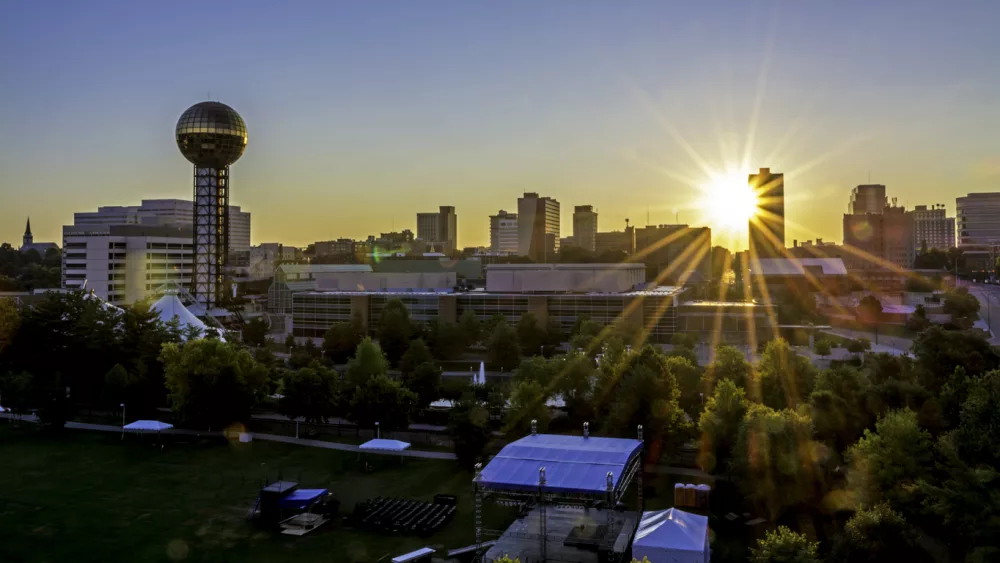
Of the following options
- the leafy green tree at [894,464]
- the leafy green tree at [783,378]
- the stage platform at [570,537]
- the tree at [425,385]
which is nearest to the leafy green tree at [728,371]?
the leafy green tree at [783,378]

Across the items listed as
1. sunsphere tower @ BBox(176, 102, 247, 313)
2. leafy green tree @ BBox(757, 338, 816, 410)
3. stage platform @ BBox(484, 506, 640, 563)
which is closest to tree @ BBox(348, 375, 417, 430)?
stage platform @ BBox(484, 506, 640, 563)

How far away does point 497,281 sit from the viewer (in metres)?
79.8

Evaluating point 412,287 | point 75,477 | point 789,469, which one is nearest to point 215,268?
point 412,287

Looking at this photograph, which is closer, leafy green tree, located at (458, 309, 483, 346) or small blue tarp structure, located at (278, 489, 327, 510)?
small blue tarp structure, located at (278, 489, 327, 510)

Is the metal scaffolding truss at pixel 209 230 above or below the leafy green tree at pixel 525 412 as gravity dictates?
above


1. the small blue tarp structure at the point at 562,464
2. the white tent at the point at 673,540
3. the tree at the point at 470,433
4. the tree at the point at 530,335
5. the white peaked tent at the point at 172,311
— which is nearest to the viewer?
the white tent at the point at 673,540

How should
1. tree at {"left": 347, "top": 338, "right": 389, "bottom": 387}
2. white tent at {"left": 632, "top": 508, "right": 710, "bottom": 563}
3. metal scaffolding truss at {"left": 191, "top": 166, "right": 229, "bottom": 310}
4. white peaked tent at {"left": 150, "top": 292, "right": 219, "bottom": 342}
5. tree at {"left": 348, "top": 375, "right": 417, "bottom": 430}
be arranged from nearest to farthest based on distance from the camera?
white tent at {"left": 632, "top": 508, "right": 710, "bottom": 563} → tree at {"left": 348, "top": 375, "right": 417, "bottom": 430} → tree at {"left": 347, "top": 338, "right": 389, "bottom": 387} → white peaked tent at {"left": 150, "top": 292, "right": 219, "bottom": 342} → metal scaffolding truss at {"left": 191, "top": 166, "right": 229, "bottom": 310}

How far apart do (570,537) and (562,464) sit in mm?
2203

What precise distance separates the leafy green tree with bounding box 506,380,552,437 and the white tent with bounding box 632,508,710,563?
11.5 m

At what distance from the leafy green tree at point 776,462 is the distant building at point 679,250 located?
12048 centimetres

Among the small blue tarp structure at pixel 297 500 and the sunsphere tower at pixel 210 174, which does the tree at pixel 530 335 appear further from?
the sunsphere tower at pixel 210 174

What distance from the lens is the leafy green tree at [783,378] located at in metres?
33.2

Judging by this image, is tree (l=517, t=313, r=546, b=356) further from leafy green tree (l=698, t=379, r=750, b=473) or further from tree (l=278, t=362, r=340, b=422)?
leafy green tree (l=698, t=379, r=750, b=473)

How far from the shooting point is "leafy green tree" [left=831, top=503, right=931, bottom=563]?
18938mm
